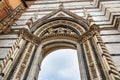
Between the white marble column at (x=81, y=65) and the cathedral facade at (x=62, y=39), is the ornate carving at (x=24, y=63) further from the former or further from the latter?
the white marble column at (x=81, y=65)

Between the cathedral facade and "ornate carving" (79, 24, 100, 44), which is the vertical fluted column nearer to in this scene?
the cathedral facade

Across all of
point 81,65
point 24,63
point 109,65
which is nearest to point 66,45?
point 81,65

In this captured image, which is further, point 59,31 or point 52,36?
point 59,31

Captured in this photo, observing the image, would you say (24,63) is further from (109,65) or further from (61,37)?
(109,65)

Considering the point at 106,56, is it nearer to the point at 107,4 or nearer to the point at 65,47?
the point at 65,47

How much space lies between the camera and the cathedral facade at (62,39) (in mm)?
4020

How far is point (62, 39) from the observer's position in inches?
219

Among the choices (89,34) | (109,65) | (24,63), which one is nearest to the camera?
(109,65)

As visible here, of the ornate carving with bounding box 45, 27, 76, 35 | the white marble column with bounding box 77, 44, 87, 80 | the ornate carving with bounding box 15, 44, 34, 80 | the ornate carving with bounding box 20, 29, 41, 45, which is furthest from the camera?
the ornate carving with bounding box 45, 27, 76, 35

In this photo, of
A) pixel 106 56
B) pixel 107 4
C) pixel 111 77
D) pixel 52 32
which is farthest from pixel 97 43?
pixel 107 4

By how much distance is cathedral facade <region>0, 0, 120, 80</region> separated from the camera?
402cm

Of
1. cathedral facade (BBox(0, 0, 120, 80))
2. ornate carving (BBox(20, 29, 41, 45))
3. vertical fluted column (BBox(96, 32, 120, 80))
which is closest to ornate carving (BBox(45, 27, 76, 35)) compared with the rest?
cathedral facade (BBox(0, 0, 120, 80))

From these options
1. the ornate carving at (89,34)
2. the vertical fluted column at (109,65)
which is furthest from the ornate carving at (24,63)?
the vertical fluted column at (109,65)

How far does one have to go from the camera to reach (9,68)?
395 centimetres
